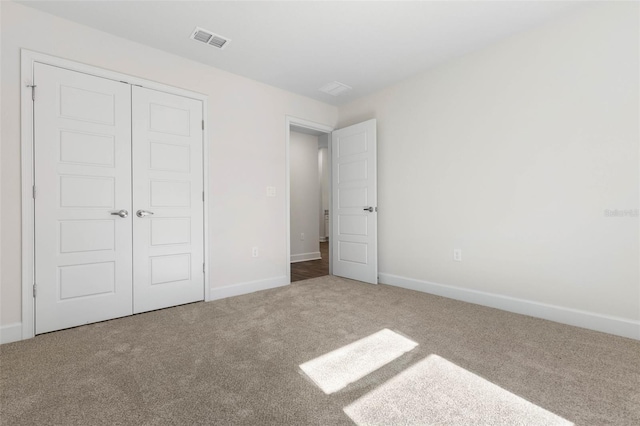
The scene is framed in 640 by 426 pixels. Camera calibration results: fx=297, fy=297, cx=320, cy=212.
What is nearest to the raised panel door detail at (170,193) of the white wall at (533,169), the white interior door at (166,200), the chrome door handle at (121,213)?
the white interior door at (166,200)

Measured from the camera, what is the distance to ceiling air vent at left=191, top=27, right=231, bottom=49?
8.72ft

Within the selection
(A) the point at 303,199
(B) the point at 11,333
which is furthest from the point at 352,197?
(B) the point at 11,333

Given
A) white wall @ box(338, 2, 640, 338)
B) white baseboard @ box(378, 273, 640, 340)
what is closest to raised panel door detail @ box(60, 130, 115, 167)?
white wall @ box(338, 2, 640, 338)

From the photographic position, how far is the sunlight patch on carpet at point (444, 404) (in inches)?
52.3

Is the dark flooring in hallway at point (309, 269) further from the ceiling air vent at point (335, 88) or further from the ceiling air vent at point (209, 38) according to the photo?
the ceiling air vent at point (209, 38)

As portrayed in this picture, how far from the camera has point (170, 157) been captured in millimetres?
3025

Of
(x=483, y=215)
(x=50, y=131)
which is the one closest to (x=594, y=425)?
(x=483, y=215)

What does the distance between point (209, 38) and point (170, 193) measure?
1.53 meters

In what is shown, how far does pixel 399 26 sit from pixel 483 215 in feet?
6.44

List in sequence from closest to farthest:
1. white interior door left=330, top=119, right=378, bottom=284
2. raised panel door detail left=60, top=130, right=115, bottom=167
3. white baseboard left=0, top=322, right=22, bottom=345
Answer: white baseboard left=0, top=322, right=22, bottom=345, raised panel door detail left=60, top=130, right=115, bottom=167, white interior door left=330, top=119, right=378, bottom=284

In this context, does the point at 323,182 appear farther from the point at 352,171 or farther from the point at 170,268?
the point at 170,268

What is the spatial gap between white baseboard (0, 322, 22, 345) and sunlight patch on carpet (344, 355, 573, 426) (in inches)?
101

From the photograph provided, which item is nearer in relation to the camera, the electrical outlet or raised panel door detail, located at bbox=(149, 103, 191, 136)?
raised panel door detail, located at bbox=(149, 103, 191, 136)

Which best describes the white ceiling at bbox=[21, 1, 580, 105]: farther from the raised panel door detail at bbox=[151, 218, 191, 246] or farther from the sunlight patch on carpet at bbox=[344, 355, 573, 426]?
the sunlight patch on carpet at bbox=[344, 355, 573, 426]
